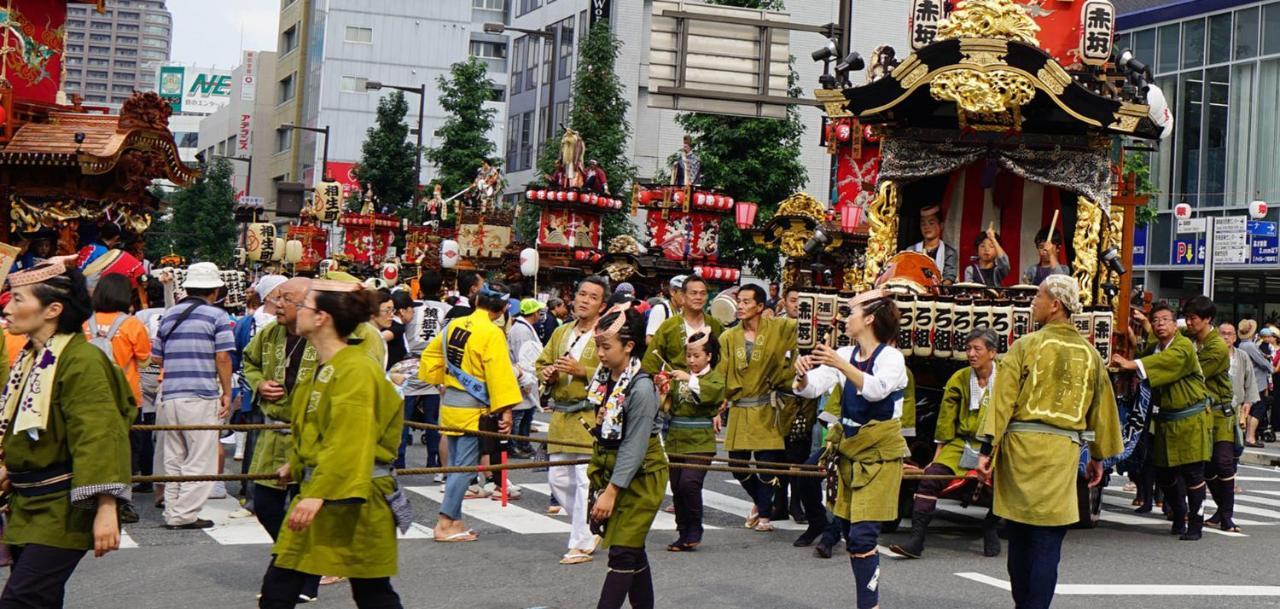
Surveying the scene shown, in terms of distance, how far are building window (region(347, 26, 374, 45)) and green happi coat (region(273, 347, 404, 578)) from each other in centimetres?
7315

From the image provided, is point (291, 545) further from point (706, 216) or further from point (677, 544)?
point (706, 216)

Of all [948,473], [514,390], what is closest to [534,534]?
[514,390]

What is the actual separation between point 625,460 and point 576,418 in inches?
126

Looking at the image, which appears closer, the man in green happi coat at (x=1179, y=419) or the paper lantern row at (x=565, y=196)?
the man in green happi coat at (x=1179, y=419)

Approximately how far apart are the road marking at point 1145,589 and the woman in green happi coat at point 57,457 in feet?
19.2

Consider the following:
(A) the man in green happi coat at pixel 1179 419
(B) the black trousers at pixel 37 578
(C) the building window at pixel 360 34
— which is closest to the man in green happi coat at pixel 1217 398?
(A) the man in green happi coat at pixel 1179 419

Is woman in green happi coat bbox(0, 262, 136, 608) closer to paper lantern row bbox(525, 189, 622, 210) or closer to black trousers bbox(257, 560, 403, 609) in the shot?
black trousers bbox(257, 560, 403, 609)

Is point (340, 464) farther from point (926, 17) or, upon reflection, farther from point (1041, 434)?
point (926, 17)

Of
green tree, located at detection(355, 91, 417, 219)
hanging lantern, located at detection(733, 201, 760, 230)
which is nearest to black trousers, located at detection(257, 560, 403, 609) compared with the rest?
hanging lantern, located at detection(733, 201, 760, 230)

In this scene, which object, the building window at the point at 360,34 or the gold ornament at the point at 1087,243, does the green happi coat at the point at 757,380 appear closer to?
the gold ornament at the point at 1087,243

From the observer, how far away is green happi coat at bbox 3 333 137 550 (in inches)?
226

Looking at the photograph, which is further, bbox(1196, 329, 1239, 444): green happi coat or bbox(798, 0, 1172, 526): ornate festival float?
bbox(1196, 329, 1239, 444): green happi coat

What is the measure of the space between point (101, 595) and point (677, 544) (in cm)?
400

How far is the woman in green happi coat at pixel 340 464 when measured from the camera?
5.81 metres
